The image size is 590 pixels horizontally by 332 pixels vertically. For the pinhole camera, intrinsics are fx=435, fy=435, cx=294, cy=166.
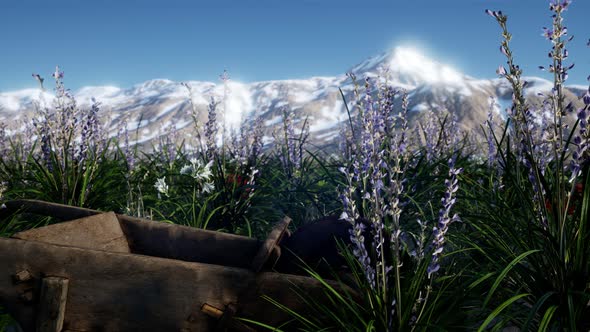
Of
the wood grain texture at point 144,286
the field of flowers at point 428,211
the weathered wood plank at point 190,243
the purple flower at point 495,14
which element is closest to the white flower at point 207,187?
the field of flowers at point 428,211

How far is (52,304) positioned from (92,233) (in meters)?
1.01

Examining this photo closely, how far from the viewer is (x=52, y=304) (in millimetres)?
2602

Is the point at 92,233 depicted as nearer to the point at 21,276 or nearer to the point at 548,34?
the point at 21,276

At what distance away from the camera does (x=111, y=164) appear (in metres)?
5.53

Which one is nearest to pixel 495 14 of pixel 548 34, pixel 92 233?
pixel 548 34

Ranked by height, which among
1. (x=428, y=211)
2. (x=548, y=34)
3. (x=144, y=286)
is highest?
(x=548, y=34)

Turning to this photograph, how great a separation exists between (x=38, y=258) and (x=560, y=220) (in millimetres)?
2914

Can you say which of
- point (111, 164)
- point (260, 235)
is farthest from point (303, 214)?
point (111, 164)

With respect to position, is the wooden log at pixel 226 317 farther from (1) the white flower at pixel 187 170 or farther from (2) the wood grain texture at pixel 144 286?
(1) the white flower at pixel 187 170

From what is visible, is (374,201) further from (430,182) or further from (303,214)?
(303,214)

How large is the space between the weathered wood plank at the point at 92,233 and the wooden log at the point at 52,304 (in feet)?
2.63

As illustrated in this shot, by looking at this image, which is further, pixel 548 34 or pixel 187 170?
pixel 187 170

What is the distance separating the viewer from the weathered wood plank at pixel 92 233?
3441mm

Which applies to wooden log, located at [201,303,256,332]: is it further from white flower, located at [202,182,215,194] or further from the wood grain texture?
white flower, located at [202,182,215,194]
